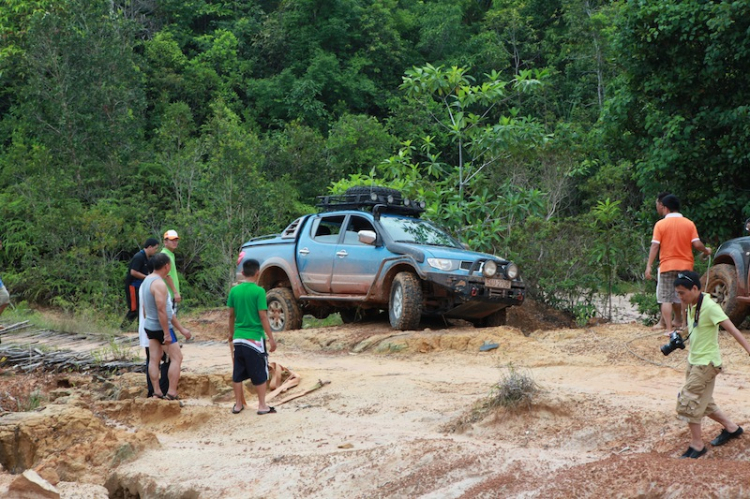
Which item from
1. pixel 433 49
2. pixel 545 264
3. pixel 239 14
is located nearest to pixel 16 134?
pixel 239 14

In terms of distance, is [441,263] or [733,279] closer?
[733,279]

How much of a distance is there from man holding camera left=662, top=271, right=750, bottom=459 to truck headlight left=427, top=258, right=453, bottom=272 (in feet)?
19.6

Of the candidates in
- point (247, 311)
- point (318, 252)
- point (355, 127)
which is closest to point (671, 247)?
point (247, 311)

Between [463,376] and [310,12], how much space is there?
1111 inches

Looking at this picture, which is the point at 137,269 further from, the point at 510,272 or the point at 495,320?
the point at 495,320

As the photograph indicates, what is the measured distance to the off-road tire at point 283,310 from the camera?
1400cm

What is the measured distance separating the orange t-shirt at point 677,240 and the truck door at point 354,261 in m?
4.00

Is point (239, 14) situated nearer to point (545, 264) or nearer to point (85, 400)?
point (545, 264)

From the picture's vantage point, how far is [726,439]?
5.98m

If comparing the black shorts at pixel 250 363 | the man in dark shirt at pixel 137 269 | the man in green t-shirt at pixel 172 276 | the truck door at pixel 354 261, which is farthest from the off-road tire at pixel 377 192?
the black shorts at pixel 250 363

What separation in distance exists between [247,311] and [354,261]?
4.81 meters

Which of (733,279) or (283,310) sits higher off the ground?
(733,279)

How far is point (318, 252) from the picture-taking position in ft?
44.5

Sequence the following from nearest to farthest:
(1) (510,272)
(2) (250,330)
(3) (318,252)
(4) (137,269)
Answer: (2) (250,330) → (4) (137,269) → (1) (510,272) → (3) (318,252)
